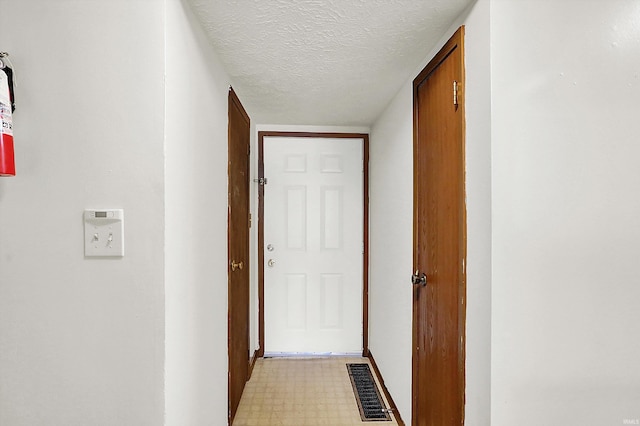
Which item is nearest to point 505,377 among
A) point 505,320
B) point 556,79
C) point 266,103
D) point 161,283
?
point 505,320

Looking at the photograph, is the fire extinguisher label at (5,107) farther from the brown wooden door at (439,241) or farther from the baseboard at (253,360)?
the baseboard at (253,360)

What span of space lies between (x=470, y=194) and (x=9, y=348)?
166 centimetres

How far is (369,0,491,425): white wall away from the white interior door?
0.77 ft

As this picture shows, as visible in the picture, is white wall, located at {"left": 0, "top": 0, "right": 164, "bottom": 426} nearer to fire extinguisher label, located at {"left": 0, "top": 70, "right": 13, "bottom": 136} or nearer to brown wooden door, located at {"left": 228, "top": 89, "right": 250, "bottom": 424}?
fire extinguisher label, located at {"left": 0, "top": 70, "right": 13, "bottom": 136}

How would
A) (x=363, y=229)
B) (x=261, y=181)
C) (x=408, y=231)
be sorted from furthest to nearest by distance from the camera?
(x=363, y=229), (x=261, y=181), (x=408, y=231)

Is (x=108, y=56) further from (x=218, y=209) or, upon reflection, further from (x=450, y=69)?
(x=450, y=69)

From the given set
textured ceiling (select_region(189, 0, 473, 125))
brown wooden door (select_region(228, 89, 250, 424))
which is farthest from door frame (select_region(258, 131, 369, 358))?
textured ceiling (select_region(189, 0, 473, 125))

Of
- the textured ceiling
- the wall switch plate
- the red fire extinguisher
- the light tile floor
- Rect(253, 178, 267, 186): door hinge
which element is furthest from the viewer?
Rect(253, 178, 267, 186): door hinge

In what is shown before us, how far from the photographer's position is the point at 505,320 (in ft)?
4.07

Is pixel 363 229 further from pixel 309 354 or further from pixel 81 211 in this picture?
pixel 81 211

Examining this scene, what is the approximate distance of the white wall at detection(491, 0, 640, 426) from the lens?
828mm

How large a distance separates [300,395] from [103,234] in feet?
6.86

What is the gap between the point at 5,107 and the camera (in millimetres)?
1080

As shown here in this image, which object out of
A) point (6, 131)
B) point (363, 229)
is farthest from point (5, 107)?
point (363, 229)
